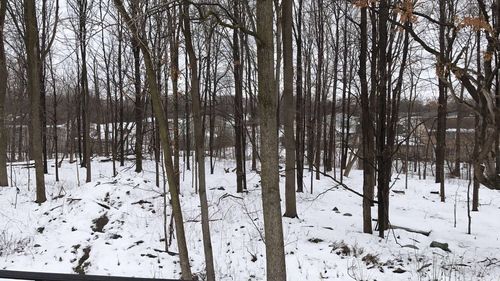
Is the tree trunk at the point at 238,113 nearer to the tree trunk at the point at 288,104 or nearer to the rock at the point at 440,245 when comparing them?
the tree trunk at the point at 288,104

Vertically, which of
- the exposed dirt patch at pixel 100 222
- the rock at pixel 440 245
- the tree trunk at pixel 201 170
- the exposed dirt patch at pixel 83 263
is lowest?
the exposed dirt patch at pixel 83 263

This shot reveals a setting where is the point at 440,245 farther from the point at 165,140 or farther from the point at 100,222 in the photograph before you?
the point at 100,222

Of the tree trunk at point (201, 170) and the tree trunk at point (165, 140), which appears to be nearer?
the tree trunk at point (165, 140)

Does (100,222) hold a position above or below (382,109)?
below

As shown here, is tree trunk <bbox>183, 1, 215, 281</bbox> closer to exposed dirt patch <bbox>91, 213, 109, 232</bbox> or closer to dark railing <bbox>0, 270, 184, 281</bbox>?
exposed dirt patch <bbox>91, 213, 109, 232</bbox>

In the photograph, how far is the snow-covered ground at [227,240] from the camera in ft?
23.4

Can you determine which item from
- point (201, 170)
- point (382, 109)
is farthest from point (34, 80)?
point (382, 109)

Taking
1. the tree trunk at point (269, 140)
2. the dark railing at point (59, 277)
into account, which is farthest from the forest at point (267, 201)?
the dark railing at point (59, 277)

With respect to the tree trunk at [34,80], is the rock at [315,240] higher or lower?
lower

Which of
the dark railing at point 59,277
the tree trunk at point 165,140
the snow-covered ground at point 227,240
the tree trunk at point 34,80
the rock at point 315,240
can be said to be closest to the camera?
the dark railing at point 59,277

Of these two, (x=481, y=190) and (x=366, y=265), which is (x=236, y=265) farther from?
(x=481, y=190)

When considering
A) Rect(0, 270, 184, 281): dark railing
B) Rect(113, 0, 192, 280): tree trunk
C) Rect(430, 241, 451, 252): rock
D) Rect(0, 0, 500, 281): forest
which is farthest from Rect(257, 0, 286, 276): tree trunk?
Rect(430, 241, 451, 252): rock

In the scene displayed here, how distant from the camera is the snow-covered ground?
280 inches

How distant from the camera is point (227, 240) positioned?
883cm
